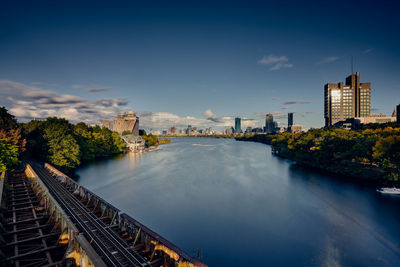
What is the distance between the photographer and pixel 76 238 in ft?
26.7

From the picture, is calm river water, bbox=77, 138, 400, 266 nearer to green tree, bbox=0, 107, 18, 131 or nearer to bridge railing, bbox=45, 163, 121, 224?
bridge railing, bbox=45, 163, 121, 224

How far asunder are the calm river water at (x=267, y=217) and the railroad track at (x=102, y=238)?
577 cm

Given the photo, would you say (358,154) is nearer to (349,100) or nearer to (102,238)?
(102,238)

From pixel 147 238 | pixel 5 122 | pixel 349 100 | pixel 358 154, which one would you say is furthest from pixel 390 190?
pixel 349 100

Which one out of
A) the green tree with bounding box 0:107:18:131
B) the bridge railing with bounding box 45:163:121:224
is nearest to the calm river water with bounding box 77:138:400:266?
the bridge railing with bounding box 45:163:121:224

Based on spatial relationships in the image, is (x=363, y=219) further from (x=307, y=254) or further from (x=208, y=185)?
(x=208, y=185)

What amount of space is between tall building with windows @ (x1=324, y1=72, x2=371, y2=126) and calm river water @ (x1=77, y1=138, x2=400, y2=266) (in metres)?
71.6

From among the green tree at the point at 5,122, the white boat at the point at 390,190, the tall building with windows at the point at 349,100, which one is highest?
the tall building with windows at the point at 349,100

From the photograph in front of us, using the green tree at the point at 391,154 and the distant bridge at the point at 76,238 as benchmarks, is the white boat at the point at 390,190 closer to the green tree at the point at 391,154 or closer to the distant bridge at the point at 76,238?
the green tree at the point at 391,154

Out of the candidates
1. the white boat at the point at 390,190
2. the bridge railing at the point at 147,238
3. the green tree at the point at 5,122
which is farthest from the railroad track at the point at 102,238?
the white boat at the point at 390,190

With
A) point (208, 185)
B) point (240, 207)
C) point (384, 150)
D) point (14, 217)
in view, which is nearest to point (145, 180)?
point (208, 185)

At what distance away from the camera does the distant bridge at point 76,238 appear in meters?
8.47

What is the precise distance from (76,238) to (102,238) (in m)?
3.75

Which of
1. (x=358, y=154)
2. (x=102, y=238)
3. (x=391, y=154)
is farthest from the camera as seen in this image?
(x=358, y=154)
